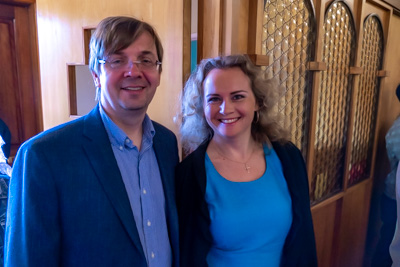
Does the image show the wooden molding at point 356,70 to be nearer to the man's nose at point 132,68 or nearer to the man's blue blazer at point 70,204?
the man's nose at point 132,68

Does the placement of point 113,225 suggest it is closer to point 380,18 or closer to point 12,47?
point 12,47

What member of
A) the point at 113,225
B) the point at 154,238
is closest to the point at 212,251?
A: the point at 154,238

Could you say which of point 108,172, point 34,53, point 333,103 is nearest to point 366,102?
point 333,103

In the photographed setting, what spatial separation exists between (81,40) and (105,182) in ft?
3.08

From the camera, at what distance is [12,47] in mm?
2186

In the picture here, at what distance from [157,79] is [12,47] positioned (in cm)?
171

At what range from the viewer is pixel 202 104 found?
126cm

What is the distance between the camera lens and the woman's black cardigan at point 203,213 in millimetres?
1082

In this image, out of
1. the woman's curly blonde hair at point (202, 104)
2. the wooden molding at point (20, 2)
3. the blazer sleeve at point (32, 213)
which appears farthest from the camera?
the wooden molding at point (20, 2)

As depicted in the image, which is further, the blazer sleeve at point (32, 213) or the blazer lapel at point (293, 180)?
the blazer lapel at point (293, 180)

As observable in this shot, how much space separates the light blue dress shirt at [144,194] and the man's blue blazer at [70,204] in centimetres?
4

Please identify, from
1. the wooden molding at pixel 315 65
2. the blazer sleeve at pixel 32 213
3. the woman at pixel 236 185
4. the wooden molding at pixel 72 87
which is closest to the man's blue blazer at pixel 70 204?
the blazer sleeve at pixel 32 213

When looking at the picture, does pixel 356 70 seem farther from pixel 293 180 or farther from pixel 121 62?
pixel 121 62

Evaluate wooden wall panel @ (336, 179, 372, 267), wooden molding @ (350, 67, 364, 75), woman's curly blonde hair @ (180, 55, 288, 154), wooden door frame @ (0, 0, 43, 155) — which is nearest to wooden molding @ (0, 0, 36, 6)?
wooden door frame @ (0, 0, 43, 155)
